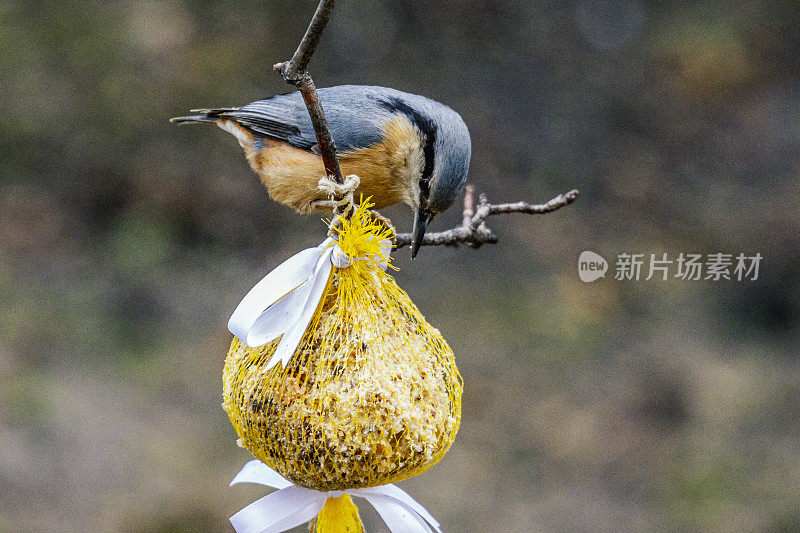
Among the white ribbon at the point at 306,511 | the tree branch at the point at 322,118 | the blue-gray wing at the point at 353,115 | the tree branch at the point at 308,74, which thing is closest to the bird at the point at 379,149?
the blue-gray wing at the point at 353,115

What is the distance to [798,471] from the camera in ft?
15.6

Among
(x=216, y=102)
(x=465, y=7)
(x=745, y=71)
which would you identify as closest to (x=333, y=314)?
→ (x=216, y=102)

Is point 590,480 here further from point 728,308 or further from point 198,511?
point 198,511

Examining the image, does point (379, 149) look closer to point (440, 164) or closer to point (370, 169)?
point (370, 169)

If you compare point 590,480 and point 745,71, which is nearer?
point 590,480

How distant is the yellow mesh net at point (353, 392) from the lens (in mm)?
1539

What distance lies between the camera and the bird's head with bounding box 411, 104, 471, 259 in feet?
6.88

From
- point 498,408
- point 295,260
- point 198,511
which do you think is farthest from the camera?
point 498,408

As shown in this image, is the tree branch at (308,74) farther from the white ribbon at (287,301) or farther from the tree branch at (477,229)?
the tree branch at (477,229)

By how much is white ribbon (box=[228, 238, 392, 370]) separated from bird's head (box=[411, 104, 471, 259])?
48cm

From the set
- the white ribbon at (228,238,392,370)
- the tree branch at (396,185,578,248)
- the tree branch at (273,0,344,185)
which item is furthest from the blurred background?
the tree branch at (273,0,344,185)

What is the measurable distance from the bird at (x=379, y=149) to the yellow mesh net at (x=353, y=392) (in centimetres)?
44

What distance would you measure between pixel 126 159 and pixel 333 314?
14.2 feet

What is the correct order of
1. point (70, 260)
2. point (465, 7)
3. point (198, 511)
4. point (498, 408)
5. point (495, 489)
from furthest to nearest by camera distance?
point (465, 7), point (70, 260), point (498, 408), point (495, 489), point (198, 511)
